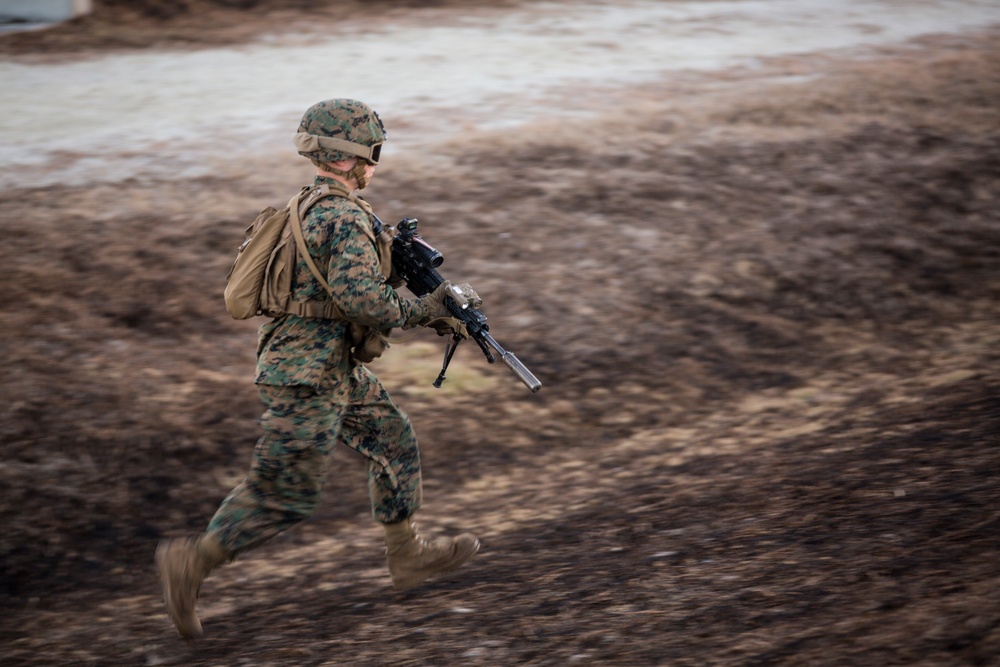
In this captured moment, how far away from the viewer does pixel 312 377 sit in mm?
4371

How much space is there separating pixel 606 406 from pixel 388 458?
111 inches

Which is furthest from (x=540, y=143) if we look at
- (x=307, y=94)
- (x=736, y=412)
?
(x=736, y=412)

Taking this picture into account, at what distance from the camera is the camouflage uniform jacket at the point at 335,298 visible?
4293 millimetres

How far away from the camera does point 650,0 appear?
17406 mm

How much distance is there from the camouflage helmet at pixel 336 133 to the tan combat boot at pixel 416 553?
1.62 meters

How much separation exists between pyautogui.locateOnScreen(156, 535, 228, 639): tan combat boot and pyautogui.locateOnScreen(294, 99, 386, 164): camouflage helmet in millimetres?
1635

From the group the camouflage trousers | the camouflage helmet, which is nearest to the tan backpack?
the camouflage helmet

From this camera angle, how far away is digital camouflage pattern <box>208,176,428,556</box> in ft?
14.1

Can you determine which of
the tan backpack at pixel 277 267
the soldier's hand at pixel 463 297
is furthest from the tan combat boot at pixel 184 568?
the soldier's hand at pixel 463 297

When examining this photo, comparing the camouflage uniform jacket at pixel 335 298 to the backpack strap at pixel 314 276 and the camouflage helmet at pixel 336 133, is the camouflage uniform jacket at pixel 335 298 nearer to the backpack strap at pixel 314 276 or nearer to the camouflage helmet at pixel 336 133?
the backpack strap at pixel 314 276

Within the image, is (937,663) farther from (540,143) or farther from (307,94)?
(307,94)

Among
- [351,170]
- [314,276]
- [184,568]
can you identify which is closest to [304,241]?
[314,276]

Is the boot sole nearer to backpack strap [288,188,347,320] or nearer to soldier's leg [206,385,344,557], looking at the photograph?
soldier's leg [206,385,344,557]

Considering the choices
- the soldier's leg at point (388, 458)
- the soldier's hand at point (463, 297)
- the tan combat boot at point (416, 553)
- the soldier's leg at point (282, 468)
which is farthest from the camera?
the tan combat boot at point (416, 553)
